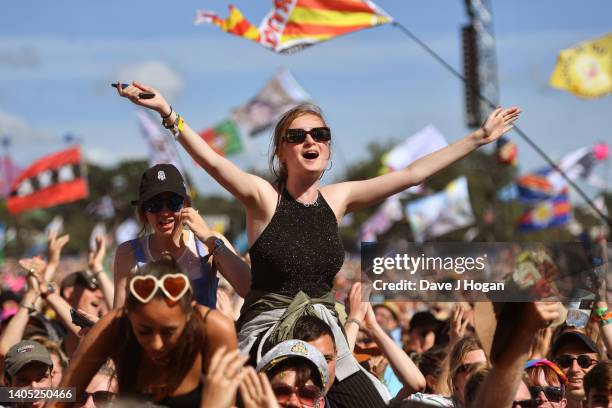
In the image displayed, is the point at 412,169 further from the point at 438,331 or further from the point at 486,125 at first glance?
the point at 438,331

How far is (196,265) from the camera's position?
205 inches

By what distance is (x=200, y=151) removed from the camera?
4.67 meters

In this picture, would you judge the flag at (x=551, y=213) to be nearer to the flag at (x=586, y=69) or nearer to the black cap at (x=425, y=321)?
the flag at (x=586, y=69)

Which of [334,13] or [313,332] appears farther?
[334,13]

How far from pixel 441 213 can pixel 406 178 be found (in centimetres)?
1934

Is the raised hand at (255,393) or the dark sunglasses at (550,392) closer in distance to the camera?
the raised hand at (255,393)

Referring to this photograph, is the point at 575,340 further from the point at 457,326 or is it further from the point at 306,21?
the point at 306,21

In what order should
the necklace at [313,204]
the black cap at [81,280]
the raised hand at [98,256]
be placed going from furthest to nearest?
1. the black cap at [81,280]
2. the raised hand at [98,256]
3. the necklace at [313,204]

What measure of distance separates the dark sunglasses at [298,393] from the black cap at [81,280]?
3.87 metres

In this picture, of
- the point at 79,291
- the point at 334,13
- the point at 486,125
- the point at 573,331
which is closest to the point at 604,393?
the point at 573,331

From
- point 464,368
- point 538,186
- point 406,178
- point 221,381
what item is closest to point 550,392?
point 464,368

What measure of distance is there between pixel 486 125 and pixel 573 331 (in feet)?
5.57

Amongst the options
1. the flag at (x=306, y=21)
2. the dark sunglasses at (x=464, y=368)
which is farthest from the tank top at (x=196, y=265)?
the flag at (x=306, y=21)

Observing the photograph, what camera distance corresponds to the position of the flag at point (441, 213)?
937 inches
